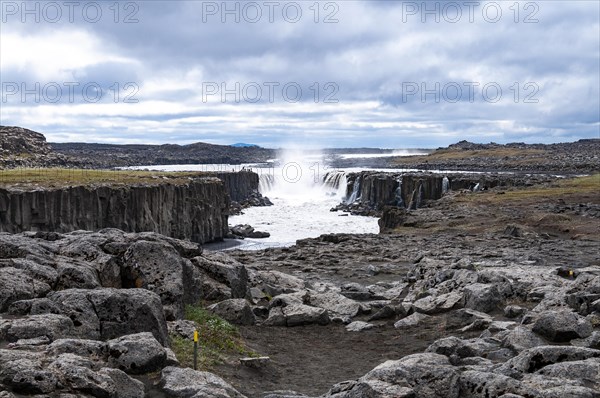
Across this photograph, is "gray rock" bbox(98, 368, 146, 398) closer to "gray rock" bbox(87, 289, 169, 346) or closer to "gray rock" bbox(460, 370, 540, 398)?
"gray rock" bbox(87, 289, 169, 346)

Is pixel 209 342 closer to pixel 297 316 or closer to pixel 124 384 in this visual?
pixel 297 316

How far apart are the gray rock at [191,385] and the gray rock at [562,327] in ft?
28.3

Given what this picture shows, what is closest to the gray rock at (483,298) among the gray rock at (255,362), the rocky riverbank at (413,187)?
the gray rock at (255,362)

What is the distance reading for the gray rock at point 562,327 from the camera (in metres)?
16.4

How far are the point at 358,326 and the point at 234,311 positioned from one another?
443 cm

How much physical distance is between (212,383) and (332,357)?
7113 mm

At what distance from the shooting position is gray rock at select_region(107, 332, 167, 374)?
12.6 metres

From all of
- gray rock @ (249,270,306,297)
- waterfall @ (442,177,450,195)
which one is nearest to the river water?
waterfall @ (442,177,450,195)

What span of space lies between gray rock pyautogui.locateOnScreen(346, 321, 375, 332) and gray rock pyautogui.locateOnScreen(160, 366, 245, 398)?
10.2 m

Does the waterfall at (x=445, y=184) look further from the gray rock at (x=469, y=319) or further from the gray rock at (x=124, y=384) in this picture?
the gray rock at (x=124, y=384)

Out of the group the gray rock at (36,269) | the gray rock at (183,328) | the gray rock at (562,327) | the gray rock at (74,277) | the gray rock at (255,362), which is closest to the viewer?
the gray rock at (255,362)

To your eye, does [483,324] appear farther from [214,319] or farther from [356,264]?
[356,264]

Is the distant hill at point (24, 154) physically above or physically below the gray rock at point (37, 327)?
above

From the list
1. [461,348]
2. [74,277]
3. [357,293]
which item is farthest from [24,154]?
[461,348]
